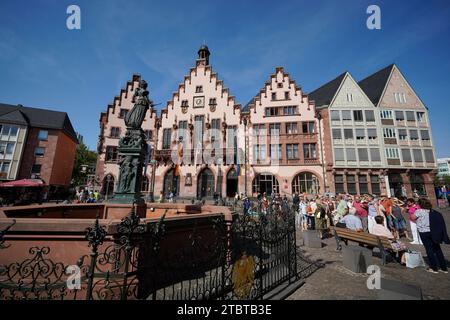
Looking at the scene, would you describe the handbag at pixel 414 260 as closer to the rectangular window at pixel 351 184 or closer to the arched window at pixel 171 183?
the rectangular window at pixel 351 184

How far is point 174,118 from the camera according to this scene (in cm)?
3070

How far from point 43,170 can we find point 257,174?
1361 inches

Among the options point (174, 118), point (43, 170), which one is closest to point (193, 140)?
point (174, 118)

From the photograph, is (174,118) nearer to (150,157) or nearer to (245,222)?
(150,157)

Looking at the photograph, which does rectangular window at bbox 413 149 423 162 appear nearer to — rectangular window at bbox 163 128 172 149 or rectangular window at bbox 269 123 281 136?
rectangular window at bbox 269 123 281 136

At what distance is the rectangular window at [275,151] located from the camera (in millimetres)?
27906

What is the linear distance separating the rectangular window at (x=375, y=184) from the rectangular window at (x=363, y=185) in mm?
719

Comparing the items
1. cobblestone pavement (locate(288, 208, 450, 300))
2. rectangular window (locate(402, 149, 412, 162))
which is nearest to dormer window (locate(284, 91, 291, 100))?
rectangular window (locate(402, 149, 412, 162))

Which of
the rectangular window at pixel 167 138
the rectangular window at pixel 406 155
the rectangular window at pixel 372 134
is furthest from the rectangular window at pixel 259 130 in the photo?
the rectangular window at pixel 406 155

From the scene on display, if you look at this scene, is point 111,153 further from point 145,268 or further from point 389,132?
point 389,132

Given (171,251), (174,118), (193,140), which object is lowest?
(171,251)
